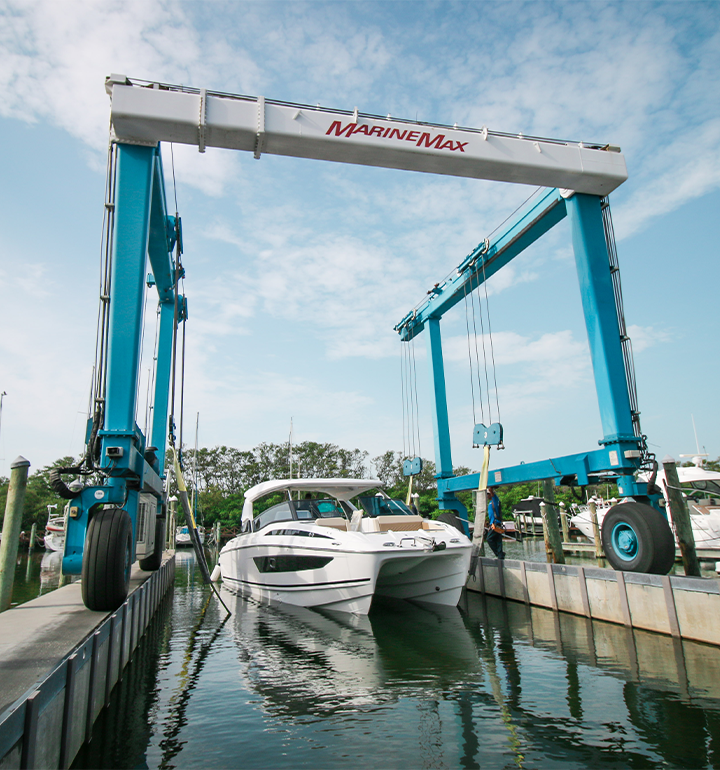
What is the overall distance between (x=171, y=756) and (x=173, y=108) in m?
8.71

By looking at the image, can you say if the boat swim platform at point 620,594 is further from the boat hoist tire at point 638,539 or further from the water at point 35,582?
the water at point 35,582

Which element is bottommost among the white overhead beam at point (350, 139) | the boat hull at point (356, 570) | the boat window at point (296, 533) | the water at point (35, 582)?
the water at point (35, 582)

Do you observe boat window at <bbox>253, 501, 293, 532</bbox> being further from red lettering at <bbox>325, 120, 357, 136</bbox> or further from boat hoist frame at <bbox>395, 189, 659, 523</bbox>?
red lettering at <bbox>325, 120, 357, 136</bbox>

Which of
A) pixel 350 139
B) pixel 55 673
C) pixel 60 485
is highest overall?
Result: pixel 350 139

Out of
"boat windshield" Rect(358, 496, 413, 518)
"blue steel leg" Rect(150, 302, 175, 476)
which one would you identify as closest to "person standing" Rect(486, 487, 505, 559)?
"boat windshield" Rect(358, 496, 413, 518)

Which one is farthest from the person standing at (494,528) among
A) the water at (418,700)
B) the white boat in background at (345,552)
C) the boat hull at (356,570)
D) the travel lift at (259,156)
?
the water at (418,700)

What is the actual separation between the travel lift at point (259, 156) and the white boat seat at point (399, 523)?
2.38 meters

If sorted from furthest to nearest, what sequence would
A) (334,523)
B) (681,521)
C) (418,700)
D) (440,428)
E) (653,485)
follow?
1. (440,428)
2. (334,523)
3. (681,521)
4. (653,485)
5. (418,700)

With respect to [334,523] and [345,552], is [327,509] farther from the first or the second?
[345,552]

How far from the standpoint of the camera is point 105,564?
20.7 ft

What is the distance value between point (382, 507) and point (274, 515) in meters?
2.23

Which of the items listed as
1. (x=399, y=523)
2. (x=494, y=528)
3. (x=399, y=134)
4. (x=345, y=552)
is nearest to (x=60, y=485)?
(x=345, y=552)

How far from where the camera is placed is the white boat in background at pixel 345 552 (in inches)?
342

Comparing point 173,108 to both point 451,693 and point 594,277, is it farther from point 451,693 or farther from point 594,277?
point 451,693
